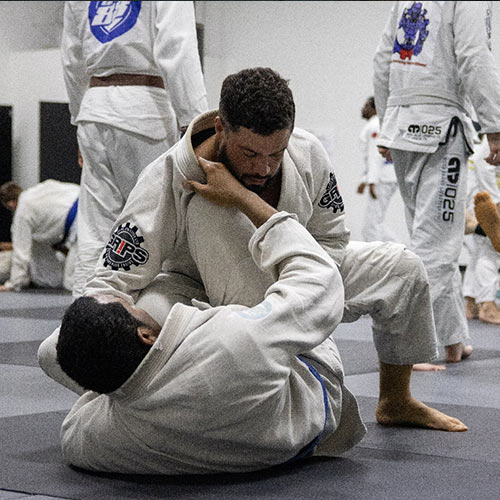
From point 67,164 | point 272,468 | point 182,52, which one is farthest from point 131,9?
point 67,164

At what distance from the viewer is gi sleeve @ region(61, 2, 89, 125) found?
5324 millimetres

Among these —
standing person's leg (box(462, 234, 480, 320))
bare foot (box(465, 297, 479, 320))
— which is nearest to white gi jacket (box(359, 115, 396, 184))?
standing person's leg (box(462, 234, 480, 320))

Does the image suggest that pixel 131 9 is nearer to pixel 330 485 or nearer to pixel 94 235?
pixel 94 235

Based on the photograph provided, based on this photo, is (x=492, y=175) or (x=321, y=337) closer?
(x=321, y=337)

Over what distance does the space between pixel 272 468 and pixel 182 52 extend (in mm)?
2729

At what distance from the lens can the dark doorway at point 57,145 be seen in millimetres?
11820

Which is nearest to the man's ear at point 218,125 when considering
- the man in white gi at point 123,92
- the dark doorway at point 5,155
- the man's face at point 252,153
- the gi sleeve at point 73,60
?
the man's face at point 252,153

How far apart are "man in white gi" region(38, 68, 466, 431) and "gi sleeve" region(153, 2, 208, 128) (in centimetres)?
197

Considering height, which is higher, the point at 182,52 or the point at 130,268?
the point at 182,52

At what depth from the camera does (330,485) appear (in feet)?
7.86

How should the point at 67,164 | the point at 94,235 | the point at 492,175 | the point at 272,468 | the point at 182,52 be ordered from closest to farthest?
the point at 272,468 → the point at 182,52 → the point at 94,235 → the point at 492,175 → the point at 67,164

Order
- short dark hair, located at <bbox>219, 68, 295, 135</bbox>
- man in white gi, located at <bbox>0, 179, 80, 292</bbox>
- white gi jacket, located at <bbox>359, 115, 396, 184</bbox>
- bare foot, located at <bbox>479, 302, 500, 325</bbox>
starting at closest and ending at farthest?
short dark hair, located at <bbox>219, 68, 295, 135</bbox> < bare foot, located at <bbox>479, 302, 500, 325</bbox> < man in white gi, located at <bbox>0, 179, 80, 292</bbox> < white gi jacket, located at <bbox>359, 115, 396, 184</bbox>

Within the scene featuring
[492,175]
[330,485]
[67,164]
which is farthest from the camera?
[67,164]

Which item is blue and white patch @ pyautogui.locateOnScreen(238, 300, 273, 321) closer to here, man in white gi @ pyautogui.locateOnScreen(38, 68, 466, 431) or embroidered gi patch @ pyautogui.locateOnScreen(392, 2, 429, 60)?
man in white gi @ pyautogui.locateOnScreen(38, 68, 466, 431)
